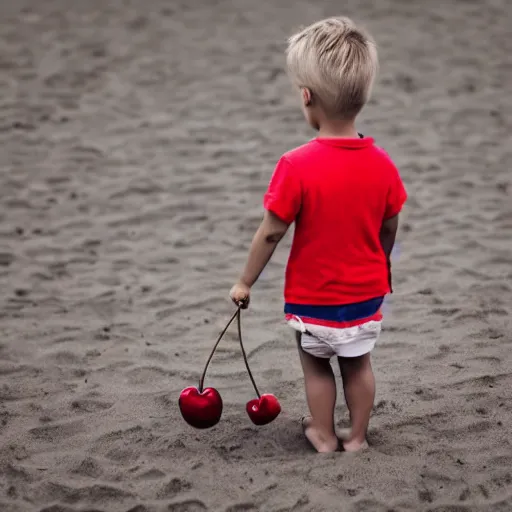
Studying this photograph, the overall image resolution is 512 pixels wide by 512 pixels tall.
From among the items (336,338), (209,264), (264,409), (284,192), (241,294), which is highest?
(284,192)

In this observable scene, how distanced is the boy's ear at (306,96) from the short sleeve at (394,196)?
0.36 m

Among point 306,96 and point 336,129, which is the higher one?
point 306,96

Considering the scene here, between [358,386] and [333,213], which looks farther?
[358,386]

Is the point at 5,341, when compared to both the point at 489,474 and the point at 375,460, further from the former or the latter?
the point at 489,474

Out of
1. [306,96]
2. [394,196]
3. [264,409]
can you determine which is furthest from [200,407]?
[306,96]

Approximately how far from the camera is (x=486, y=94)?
23.3 feet

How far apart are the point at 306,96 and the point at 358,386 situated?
102 cm

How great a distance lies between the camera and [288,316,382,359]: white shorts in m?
2.71

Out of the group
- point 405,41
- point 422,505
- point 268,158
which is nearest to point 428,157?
point 268,158

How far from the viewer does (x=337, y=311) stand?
8.81 ft

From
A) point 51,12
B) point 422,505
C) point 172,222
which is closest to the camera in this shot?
point 422,505

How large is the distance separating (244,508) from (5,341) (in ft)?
5.84

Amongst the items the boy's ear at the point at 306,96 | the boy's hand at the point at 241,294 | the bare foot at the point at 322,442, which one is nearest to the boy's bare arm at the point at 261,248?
the boy's hand at the point at 241,294

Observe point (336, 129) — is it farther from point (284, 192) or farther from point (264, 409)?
point (264, 409)
